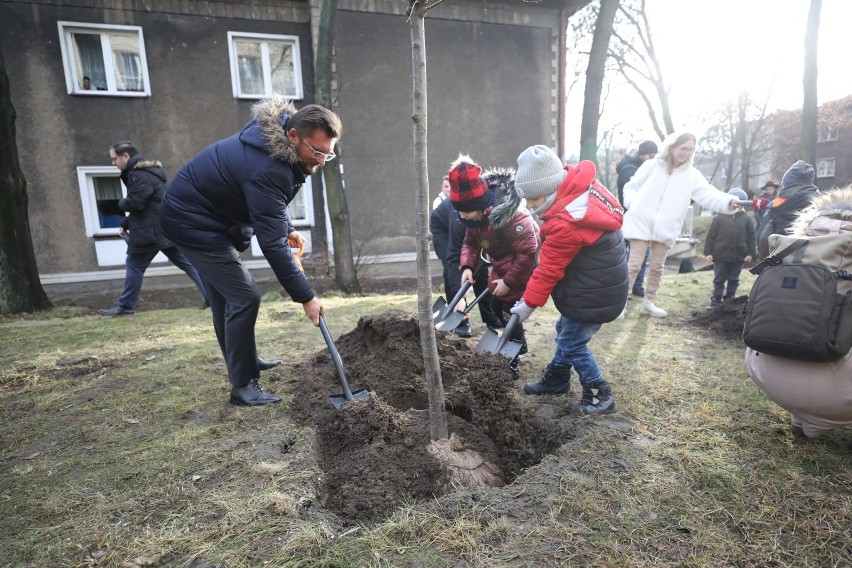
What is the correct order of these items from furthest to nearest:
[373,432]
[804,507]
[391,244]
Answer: [391,244]
[373,432]
[804,507]

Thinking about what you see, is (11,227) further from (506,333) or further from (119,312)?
(506,333)

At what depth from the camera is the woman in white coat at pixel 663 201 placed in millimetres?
5039

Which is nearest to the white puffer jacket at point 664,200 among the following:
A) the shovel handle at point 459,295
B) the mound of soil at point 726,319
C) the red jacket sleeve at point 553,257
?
the mound of soil at point 726,319

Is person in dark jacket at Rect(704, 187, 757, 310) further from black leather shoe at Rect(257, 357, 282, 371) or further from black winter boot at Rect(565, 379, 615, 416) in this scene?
black leather shoe at Rect(257, 357, 282, 371)

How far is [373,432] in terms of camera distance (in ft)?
8.34

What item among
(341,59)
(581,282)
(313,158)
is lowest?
(581,282)

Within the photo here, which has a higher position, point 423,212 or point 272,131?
point 272,131

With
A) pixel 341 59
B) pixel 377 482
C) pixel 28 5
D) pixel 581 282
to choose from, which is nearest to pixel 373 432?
pixel 377 482

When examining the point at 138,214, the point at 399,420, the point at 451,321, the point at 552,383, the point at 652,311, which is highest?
the point at 138,214

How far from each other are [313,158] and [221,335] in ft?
4.95

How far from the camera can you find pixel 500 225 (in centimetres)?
356

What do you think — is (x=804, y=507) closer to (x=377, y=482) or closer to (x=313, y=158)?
(x=377, y=482)

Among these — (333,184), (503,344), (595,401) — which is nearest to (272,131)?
(503,344)

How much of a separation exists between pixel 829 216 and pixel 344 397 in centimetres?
277
